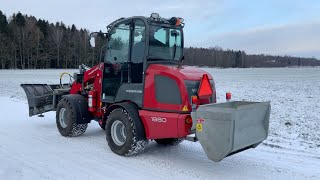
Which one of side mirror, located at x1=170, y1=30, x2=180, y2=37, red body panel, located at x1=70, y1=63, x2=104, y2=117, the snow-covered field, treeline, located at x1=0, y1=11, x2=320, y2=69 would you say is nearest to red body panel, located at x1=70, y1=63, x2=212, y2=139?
the snow-covered field

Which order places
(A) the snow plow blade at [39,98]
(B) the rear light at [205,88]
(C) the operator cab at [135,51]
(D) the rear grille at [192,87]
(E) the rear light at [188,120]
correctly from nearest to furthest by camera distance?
(E) the rear light at [188,120]
(D) the rear grille at [192,87]
(B) the rear light at [205,88]
(C) the operator cab at [135,51]
(A) the snow plow blade at [39,98]

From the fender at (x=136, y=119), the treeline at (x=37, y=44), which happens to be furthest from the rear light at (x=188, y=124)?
the treeline at (x=37, y=44)

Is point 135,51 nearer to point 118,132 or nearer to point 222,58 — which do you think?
point 118,132

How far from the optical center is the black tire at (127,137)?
21.8ft

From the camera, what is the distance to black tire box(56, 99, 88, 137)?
8.23 meters

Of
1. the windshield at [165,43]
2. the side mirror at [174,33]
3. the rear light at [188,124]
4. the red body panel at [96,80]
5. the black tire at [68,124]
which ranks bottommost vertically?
the black tire at [68,124]

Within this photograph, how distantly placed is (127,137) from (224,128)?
2.15m

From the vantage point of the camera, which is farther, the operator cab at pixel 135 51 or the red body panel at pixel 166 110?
the operator cab at pixel 135 51

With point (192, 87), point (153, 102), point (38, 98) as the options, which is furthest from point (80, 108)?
point (192, 87)

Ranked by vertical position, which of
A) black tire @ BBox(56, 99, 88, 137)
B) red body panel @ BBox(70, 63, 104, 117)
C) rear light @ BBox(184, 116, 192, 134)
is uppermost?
red body panel @ BBox(70, 63, 104, 117)

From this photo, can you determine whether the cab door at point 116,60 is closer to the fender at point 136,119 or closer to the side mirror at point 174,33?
the fender at point 136,119

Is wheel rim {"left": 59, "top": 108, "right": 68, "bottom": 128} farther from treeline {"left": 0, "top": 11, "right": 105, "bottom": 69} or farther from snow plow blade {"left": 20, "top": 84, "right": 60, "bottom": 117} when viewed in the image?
treeline {"left": 0, "top": 11, "right": 105, "bottom": 69}

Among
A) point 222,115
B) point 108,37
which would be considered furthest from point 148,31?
point 222,115

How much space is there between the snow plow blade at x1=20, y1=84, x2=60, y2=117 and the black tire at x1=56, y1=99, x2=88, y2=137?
43.5 inches
